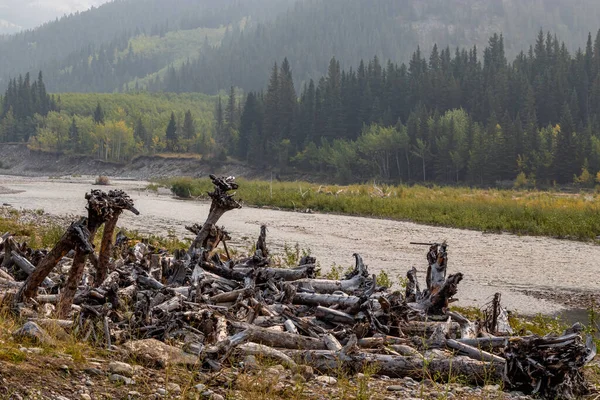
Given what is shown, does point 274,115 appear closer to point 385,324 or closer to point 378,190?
point 378,190

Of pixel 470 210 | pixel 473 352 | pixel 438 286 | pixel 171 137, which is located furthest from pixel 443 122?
pixel 473 352

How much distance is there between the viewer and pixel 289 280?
12.3 metres

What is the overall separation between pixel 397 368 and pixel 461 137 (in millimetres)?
89496

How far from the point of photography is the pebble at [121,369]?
7.14 metres

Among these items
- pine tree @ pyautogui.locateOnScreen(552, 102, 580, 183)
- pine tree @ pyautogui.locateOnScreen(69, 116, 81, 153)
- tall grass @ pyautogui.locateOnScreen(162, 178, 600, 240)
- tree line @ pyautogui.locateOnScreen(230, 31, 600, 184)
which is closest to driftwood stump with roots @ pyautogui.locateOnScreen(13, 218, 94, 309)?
tall grass @ pyautogui.locateOnScreen(162, 178, 600, 240)

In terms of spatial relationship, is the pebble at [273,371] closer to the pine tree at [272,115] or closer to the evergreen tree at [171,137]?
the pine tree at [272,115]

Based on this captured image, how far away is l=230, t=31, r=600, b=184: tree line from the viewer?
287ft

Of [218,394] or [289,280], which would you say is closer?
[218,394]

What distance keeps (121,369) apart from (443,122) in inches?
3890

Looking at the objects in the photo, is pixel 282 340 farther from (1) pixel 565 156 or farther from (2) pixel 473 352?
(1) pixel 565 156

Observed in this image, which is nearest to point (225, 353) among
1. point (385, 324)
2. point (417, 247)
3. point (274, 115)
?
point (385, 324)

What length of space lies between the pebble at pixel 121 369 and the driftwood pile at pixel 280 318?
702mm

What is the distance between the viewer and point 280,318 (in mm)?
9758

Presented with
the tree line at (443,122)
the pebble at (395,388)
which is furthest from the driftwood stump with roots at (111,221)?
the tree line at (443,122)
